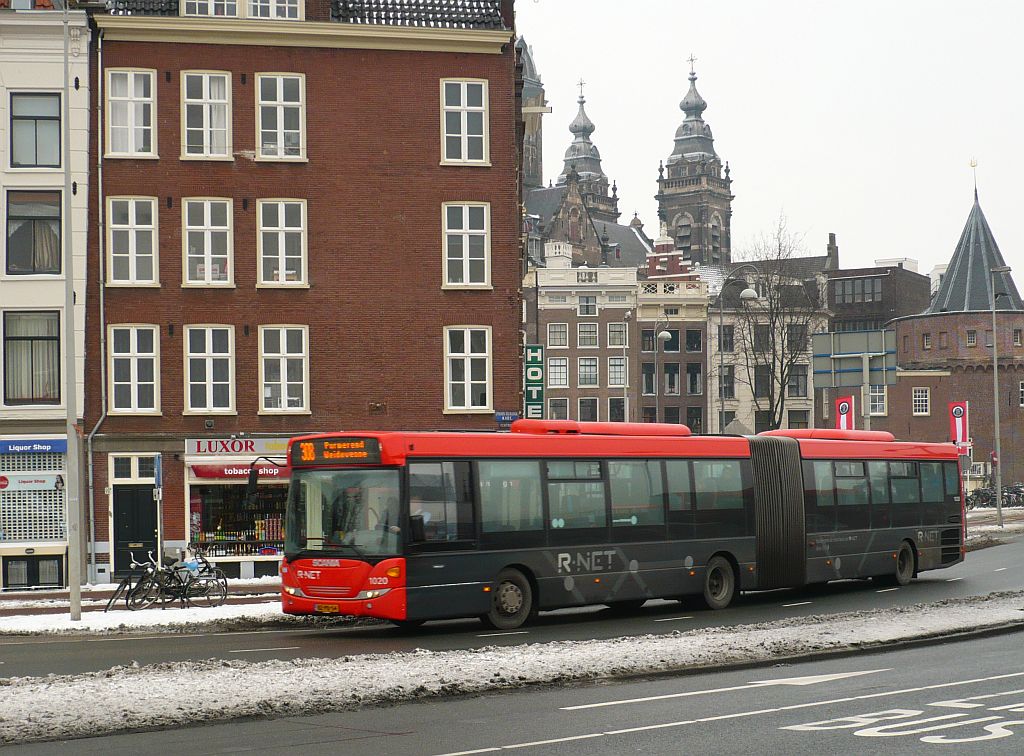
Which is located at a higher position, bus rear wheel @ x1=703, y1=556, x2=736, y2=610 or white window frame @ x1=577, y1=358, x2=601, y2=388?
white window frame @ x1=577, y1=358, x2=601, y2=388

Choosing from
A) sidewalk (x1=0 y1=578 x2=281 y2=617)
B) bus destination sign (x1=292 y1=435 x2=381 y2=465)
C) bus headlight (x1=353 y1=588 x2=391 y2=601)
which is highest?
bus destination sign (x1=292 y1=435 x2=381 y2=465)

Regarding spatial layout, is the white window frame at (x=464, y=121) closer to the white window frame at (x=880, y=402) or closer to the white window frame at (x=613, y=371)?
the white window frame at (x=613, y=371)

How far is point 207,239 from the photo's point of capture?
36.3 m

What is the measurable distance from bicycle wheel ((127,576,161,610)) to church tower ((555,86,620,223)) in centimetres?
13623

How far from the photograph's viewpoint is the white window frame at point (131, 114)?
35844 mm

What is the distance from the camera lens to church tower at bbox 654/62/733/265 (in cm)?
17238

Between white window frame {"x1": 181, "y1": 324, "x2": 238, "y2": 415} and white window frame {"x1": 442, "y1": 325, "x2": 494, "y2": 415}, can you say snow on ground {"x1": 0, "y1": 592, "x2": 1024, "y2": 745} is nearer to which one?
white window frame {"x1": 442, "y1": 325, "x2": 494, "y2": 415}

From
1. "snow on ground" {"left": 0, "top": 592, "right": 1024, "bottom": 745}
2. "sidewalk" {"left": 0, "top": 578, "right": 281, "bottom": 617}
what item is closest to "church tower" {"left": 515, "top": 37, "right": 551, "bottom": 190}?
"sidewalk" {"left": 0, "top": 578, "right": 281, "bottom": 617}

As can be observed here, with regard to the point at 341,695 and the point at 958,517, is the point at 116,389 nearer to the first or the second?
the point at 958,517

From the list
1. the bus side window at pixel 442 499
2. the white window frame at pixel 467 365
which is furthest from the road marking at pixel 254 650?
the white window frame at pixel 467 365

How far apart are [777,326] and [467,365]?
45.6 meters

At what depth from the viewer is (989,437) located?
93375mm

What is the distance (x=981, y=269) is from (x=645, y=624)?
8247 centimetres

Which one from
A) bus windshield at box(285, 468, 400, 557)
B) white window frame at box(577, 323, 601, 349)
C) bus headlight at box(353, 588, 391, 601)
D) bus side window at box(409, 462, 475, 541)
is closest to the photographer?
bus headlight at box(353, 588, 391, 601)
